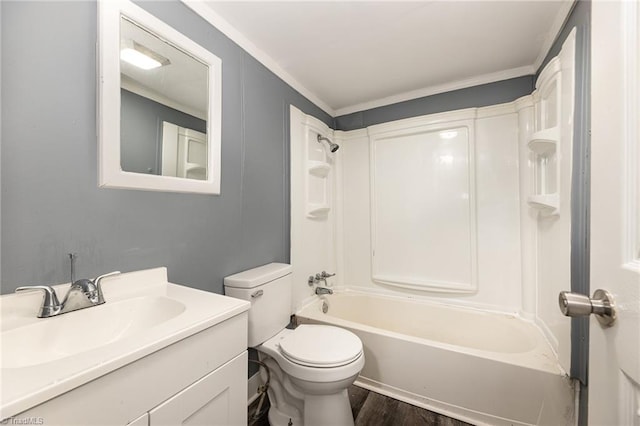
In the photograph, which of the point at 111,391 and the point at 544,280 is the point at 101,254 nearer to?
the point at 111,391

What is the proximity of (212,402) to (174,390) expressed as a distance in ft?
0.56

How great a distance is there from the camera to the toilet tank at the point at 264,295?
4.39ft

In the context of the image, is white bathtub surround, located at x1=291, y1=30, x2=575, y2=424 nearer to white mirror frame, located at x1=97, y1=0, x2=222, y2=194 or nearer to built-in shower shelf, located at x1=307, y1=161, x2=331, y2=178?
built-in shower shelf, located at x1=307, y1=161, x2=331, y2=178

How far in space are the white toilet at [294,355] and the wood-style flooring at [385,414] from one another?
149mm

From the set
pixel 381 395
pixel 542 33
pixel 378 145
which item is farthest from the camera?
pixel 378 145

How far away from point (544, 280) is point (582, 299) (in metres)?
1.49

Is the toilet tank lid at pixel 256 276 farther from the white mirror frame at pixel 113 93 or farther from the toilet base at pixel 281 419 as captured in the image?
the toilet base at pixel 281 419

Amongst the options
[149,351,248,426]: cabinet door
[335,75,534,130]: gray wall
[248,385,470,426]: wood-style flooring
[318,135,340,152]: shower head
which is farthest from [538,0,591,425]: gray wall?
[318,135,340,152]: shower head

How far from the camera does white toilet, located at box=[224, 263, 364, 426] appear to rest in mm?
1185

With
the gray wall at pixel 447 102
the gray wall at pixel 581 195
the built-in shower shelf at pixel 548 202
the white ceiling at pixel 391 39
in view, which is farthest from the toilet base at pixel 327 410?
the gray wall at pixel 447 102

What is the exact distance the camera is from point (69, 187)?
0.83 metres

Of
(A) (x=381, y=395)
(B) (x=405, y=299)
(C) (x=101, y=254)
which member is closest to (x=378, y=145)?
(B) (x=405, y=299)

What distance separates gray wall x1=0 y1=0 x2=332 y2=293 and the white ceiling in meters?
0.33

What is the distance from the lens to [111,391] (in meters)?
0.55
